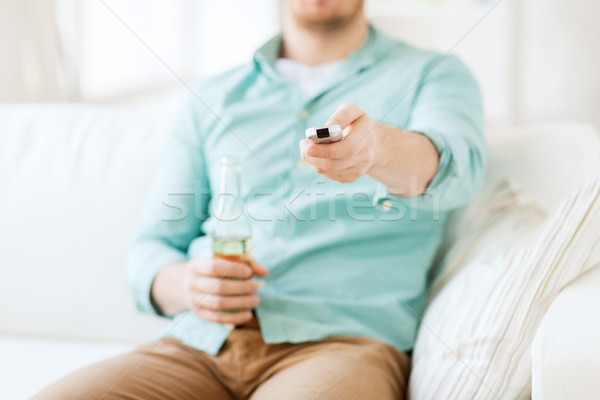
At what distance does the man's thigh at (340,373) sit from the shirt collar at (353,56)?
48 cm

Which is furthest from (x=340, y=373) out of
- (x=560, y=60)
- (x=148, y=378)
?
(x=560, y=60)

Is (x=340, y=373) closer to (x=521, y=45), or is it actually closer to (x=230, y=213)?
(x=230, y=213)

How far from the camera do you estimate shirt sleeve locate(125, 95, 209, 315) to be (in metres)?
1.08

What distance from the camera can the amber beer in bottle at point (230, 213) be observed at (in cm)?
97

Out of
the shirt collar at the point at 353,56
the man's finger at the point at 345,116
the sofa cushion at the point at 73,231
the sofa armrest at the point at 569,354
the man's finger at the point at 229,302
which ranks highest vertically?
the man's finger at the point at 345,116

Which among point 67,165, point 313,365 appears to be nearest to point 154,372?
point 313,365

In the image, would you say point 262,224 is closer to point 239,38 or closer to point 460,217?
point 460,217

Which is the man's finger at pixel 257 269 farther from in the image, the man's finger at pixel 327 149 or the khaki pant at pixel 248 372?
the man's finger at pixel 327 149

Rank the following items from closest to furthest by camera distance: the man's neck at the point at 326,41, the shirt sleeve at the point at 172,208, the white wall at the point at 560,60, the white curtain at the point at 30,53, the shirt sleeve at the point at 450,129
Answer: the shirt sleeve at the point at 450,129
the shirt sleeve at the point at 172,208
the man's neck at the point at 326,41
the white curtain at the point at 30,53
the white wall at the point at 560,60

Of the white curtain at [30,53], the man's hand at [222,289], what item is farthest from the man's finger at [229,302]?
the white curtain at [30,53]

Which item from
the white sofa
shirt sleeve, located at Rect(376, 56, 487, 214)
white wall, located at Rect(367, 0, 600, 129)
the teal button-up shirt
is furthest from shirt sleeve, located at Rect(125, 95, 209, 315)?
white wall, located at Rect(367, 0, 600, 129)

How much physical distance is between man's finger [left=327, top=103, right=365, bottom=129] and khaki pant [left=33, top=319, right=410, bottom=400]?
33cm

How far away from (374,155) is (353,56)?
0.43m

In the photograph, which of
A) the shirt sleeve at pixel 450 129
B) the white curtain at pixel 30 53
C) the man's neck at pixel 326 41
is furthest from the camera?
the white curtain at pixel 30 53
